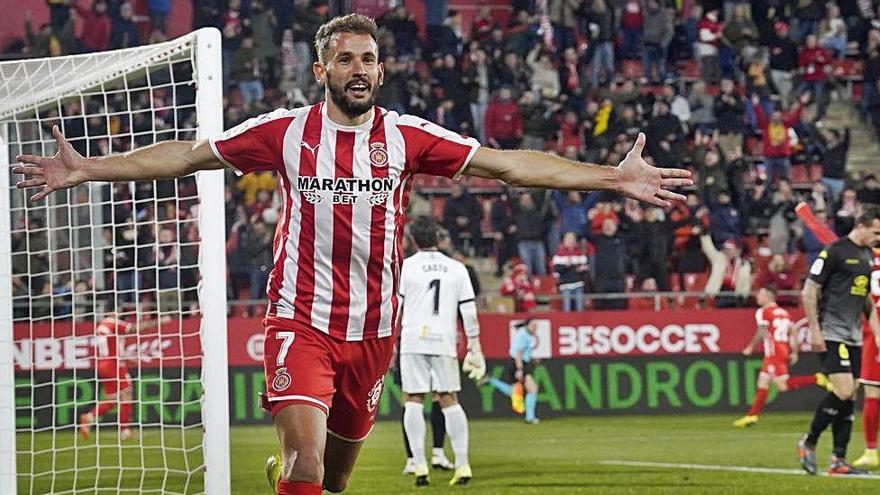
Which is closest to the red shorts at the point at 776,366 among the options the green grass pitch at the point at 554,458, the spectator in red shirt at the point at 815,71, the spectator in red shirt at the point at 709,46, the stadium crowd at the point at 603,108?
the green grass pitch at the point at 554,458

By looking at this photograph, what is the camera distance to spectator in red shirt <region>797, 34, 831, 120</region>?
25.6 m

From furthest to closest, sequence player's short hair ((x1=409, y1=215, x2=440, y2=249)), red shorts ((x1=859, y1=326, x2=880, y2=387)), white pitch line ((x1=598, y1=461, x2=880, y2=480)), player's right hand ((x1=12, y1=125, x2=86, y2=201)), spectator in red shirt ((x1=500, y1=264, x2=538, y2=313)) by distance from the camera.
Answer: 1. spectator in red shirt ((x1=500, y1=264, x2=538, y2=313))
2. red shorts ((x1=859, y1=326, x2=880, y2=387))
3. white pitch line ((x1=598, y1=461, x2=880, y2=480))
4. player's short hair ((x1=409, y1=215, x2=440, y2=249))
5. player's right hand ((x1=12, y1=125, x2=86, y2=201))

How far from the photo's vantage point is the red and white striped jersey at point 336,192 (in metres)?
5.98

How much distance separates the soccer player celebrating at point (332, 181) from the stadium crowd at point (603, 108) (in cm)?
1376

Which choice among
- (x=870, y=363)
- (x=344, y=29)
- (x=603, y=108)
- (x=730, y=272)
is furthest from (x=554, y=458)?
(x=603, y=108)

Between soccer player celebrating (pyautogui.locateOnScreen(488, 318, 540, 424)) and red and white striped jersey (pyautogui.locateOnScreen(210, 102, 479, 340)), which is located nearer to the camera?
red and white striped jersey (pyautogui.locateOnScreen(210, 102, 479, 340))

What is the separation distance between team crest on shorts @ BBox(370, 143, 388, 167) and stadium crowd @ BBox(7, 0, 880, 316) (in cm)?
1388

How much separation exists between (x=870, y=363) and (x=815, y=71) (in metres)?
14.2

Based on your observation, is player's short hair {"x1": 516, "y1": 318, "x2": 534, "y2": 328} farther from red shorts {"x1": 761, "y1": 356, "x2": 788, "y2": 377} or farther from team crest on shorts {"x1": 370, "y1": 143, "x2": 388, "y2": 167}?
team crest on shorts {"x1": 370, "y1": 143, "x2": 388, "y2": 167}

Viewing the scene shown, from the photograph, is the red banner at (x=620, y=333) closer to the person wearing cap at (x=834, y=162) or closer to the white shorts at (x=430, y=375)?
the person wearing cap at (x=834, y=162)

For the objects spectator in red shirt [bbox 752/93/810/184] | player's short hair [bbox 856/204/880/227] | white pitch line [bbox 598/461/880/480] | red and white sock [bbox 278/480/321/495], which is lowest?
white pitch line [bbox 598/461/880/480]

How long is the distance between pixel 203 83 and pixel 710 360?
13.2 metres

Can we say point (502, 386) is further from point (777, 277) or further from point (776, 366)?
point (777, 277)

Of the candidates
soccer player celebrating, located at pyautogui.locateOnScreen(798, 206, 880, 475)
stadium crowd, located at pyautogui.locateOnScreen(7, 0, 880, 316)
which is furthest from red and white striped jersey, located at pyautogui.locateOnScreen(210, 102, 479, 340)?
stadium crowd, located at pyautogui.locateOnScreen(7, 0, 880, 316)
